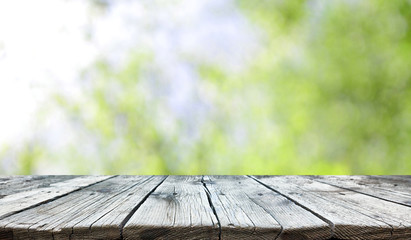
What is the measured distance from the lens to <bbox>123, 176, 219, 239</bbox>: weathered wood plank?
577 millimetres

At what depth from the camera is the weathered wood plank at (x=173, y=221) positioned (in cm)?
58

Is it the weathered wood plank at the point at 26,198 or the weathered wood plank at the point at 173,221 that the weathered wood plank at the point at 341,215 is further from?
the weathered wood plank at the point at 26,198

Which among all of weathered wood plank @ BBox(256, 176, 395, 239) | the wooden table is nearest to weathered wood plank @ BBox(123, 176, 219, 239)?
the wooden table

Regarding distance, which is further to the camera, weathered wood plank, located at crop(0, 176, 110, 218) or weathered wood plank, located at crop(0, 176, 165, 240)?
weathered wood plank, located at crop(0, 176, 110, 218)

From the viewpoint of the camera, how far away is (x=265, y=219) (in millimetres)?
632

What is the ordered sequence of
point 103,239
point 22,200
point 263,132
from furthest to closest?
1. point 263,132
2. point 22,200
3. point 103,239

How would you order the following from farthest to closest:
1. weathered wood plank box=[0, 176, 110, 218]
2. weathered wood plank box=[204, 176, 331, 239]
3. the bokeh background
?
the bokeh background
weathered wood plank box=[0, 176, 110, 218]
weathered wood plank box=[204, 176, 331, 239]

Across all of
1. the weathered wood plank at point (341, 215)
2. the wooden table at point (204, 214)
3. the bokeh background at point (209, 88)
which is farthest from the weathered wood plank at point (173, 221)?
the bokeh background at point (209, 88)

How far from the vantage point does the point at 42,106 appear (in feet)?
10.2

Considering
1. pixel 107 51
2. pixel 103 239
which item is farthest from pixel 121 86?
pixel 103 239

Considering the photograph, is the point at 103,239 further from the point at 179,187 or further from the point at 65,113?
the point at 65,113

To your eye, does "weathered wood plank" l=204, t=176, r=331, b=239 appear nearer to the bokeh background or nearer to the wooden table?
the wooden table

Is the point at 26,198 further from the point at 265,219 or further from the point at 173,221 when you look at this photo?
the point at 265,219

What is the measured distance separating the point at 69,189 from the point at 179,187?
11.3 inches
